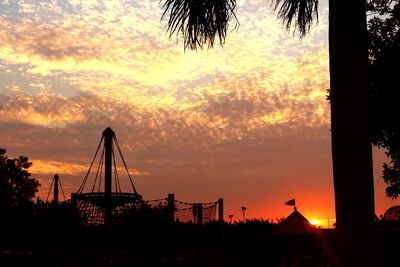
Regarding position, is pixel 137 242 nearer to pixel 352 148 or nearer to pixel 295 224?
pixel 295 224

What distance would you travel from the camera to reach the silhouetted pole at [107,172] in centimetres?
1902

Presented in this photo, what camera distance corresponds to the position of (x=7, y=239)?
→ 64.0 ft

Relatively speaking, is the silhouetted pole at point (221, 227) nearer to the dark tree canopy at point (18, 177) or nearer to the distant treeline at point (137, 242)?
the distant treeline at point (137, 242)

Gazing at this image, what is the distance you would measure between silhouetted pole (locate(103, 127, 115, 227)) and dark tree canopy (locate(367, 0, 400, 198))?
8.08m

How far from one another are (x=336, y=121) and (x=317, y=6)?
249 cm

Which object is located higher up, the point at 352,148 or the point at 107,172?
the point at 107,172

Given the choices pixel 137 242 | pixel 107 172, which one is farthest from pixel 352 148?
pixel 137 242

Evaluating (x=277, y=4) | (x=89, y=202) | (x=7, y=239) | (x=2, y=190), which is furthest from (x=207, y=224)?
(x=2, y=190)

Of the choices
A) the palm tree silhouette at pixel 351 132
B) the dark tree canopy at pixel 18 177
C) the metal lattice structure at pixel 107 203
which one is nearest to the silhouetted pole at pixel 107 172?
the metal lattice structure at pixel 107 203

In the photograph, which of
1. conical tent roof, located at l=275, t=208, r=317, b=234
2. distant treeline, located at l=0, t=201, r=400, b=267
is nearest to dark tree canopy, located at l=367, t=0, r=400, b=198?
distant treeline, located at l=0, t=201, r=400, b=267

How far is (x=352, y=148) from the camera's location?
23.2ft

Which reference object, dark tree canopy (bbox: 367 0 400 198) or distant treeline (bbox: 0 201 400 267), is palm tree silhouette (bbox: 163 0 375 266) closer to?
distant treeline (bbox: 0 201 400 267)

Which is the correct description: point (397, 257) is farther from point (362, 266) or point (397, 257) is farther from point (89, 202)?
point (89, 202)

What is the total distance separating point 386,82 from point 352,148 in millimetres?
12134
